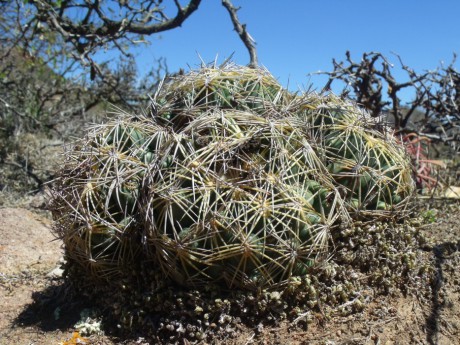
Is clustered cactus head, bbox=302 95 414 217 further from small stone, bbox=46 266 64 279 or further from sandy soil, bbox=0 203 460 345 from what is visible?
small stone, bbox=46 266 64 279

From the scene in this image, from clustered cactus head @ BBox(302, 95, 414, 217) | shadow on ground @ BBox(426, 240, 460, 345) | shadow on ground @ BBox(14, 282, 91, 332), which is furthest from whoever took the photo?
shadow on ground @ BBox(14, 282, 91, 332)

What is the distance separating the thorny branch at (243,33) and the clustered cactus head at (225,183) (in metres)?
1.49

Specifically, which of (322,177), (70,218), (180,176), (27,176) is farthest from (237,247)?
(27,176)

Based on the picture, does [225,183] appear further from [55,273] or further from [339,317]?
[55,273]

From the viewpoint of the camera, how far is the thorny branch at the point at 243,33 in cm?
584

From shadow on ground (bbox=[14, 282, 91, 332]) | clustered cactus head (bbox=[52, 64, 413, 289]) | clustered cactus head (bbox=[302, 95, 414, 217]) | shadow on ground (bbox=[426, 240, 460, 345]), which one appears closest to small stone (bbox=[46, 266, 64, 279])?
shadow on ground (bbox=[14, 282, 91, 332])

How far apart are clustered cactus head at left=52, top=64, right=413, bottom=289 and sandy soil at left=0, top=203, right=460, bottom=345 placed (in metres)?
0.33

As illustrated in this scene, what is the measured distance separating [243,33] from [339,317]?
11.0 feet

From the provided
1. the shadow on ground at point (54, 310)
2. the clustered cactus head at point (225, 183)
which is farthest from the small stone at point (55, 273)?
the clustered cactus head at point (225, 183)

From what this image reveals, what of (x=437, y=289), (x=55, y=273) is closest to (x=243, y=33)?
(x=55, y=273)

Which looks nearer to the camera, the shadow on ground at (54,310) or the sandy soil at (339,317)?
the sandy soil at (339,317)

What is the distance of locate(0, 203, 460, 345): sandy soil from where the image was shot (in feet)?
11.4

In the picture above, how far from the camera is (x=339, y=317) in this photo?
3.60m

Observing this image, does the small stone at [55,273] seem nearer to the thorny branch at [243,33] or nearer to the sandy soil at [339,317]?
the sandy soil at [339,317]
